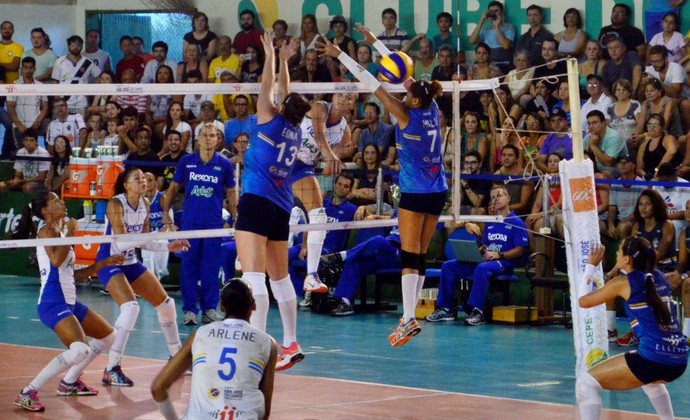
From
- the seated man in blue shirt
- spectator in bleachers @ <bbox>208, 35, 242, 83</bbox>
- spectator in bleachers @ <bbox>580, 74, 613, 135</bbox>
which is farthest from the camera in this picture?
spectator in bleachers @ <bbox>208, 35, 242, 83</bbox>

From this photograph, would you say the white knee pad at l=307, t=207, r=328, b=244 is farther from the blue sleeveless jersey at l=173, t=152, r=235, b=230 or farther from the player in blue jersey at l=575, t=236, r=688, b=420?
the player in blue jersey at l=575, t=236, r=688, b=420

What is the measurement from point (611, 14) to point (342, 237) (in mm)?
5035

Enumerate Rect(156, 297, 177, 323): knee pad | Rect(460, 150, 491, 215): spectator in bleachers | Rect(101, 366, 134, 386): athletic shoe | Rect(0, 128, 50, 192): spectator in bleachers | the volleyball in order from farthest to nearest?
1. Rect(0, 128, 50, 192): spectator in bleachers
2. Rect(460, 150, 491, 215): spectator in bleachers
3. Rect(156, 297, 177, 323): knee pad
4. Rect(101, 366, 134, 386): athletic shoe
5. the volleyball

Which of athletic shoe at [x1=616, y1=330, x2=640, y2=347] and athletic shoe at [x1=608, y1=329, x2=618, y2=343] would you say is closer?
athletic shoe at [x1=616, y1=330, x2=640, y2=347]

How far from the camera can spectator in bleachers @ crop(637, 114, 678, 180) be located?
15477 millimetres

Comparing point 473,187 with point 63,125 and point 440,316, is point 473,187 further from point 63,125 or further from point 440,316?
point 63,125

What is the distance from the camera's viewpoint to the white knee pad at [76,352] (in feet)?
32.7

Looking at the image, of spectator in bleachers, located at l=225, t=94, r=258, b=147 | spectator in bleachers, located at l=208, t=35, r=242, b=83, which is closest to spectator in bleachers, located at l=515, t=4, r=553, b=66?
spectator in bleachers, located at l=225, t=94, r=258, b=147

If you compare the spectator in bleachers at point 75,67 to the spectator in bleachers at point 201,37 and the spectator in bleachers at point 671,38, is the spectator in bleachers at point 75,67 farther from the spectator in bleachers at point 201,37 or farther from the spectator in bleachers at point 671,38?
the spectator in bleachers at point 671,38

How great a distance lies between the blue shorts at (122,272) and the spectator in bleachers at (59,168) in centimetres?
704

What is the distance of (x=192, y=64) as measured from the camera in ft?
70.5

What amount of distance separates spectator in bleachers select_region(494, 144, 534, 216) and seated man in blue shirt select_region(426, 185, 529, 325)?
0.44m

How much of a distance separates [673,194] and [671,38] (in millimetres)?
2895

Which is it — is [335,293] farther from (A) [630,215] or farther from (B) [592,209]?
(B) [592,209]
